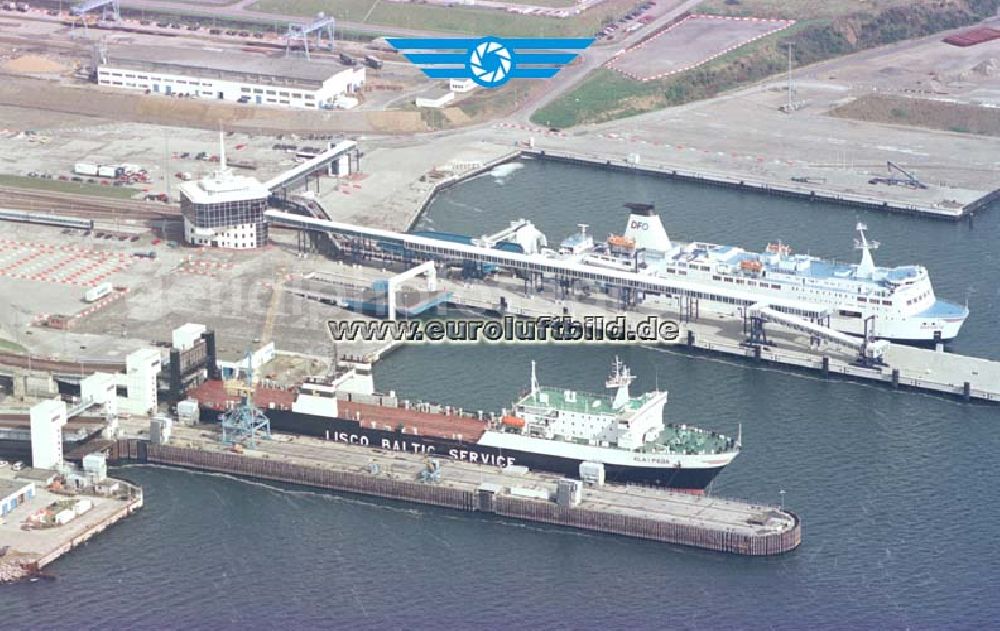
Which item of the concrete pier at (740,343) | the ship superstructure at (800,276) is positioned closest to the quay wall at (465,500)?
the concrete pier at (740,343)

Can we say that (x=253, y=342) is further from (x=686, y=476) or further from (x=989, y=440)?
(x=989, y=440)

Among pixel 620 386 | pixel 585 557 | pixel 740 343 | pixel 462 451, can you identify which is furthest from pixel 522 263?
pixel 585 557

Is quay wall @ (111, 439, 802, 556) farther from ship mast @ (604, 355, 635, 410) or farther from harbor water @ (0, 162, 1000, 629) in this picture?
ship mast @ (604, 355, 635, 410)

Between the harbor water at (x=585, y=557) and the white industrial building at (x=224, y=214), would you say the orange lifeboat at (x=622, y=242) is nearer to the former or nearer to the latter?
the harbor water at (x=585, y=557)

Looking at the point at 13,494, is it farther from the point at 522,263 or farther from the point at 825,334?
the point at 825,334

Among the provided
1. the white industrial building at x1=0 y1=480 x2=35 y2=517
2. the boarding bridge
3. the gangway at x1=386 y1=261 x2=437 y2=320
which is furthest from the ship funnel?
the white industrial building at x1=0 y1=480 x2=35 y2=517

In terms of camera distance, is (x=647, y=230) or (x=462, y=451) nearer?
(x=462, y=451)

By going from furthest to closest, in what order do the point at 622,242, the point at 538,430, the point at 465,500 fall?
the point at 622,242 → the point at 538,430 → the point at 465,500
